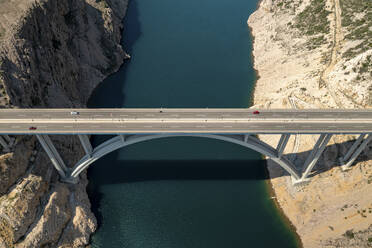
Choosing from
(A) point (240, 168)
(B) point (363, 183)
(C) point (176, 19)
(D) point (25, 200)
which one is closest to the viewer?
(D) point (25, 200)

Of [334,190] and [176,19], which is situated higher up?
[176,19]

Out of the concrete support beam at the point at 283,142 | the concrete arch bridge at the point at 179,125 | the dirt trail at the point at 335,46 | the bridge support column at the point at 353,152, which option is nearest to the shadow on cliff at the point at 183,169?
the bridge support column at the point at 353,152

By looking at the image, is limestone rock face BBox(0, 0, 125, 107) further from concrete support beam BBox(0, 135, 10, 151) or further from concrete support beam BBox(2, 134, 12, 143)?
concrete support beam BBox(0, 135, 10, 151)

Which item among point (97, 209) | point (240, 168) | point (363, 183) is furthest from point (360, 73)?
point (97, 209)

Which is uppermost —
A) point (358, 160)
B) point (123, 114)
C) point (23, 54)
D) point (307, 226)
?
point (23, 54)

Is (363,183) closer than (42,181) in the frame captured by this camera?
No

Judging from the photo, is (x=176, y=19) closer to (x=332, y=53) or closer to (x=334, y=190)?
(x=332, y=53)

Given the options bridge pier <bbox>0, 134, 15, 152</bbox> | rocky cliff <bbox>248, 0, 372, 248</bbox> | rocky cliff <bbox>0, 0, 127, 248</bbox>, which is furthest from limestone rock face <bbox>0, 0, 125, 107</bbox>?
rocky cliff <bbox>248, 0, 372, 248</bbox>
